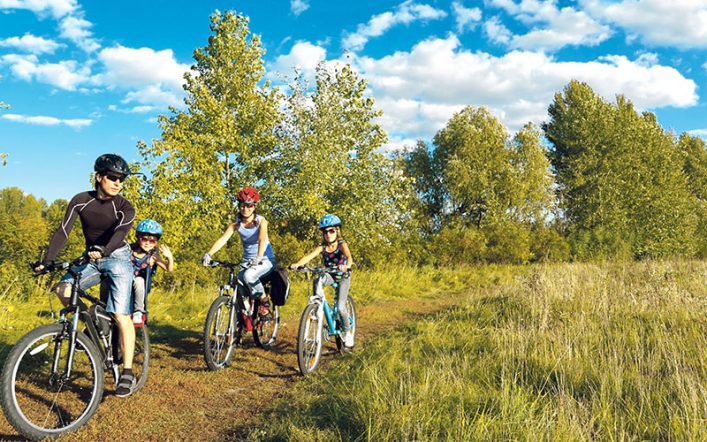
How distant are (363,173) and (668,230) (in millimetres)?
24878

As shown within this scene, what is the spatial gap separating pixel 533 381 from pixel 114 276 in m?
4.31

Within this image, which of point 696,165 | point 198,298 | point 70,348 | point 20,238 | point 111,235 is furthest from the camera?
point 696,165

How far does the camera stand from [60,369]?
441cm

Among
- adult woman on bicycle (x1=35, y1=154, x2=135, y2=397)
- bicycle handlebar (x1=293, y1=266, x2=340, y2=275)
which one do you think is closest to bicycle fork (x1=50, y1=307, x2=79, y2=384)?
adult woman on bicycle (x1=35, y1=154, x2=135, y2=397)

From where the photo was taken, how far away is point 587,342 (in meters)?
6.29

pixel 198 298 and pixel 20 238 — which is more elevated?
pixel 20 238

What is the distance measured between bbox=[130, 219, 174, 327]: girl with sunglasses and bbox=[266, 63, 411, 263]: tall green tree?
10.2 m

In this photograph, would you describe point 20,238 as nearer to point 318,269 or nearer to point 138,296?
point 138,296

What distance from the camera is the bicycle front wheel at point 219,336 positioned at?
6016 millimetres

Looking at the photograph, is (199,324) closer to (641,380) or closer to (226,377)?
(226,377)

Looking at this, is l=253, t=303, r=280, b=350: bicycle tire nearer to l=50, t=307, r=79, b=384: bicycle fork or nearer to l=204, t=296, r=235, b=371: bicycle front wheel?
l=204, t=296, r=235, b=371: bicycle front wheel

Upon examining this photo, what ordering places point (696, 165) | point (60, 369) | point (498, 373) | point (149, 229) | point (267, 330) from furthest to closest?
point (696, 165)
point (267, 330)
point (149, 229)
point (498, 373)
point (60, 369)

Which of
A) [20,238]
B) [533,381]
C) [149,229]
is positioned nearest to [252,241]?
[149,229]

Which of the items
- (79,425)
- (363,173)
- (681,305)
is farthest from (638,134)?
(79,425)
